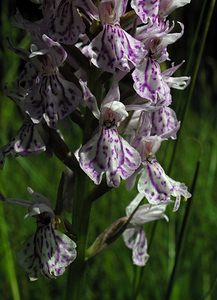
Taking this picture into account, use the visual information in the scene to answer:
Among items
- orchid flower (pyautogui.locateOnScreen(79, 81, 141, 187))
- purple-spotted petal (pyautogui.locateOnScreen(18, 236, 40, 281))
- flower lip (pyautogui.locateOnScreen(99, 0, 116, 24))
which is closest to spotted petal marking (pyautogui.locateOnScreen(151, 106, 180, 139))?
orchid flower (pyautogui.locateOnScreen(79, 81, 141, 187))

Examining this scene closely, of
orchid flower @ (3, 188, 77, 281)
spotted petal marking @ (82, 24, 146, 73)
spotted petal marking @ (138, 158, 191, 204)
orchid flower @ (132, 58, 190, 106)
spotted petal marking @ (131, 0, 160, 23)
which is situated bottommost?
orchid flower @ (3, 188, 77, 281)

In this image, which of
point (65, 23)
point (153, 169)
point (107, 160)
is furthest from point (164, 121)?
point (65, 23)

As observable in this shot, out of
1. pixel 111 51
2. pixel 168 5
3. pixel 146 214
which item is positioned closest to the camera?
pixel 111 51

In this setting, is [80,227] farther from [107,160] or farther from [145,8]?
[145,8]

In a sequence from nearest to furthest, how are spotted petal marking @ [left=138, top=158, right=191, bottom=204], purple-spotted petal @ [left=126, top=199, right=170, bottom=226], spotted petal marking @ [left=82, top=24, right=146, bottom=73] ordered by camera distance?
1. spotted petal marking @ [left=82, top=24, right=146, bottom=73]
2. spotted petal marking @ [left=138, top=158, right=191, bottom=204]
3. purple-spotted petal @ [left=126, top=199, right=170, bottom=226]

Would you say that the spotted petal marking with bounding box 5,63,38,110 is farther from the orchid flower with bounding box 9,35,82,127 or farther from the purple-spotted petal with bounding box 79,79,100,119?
the purple-spotted petal with bounding box 79,79,100,119

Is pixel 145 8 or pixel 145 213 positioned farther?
pixel 145 213

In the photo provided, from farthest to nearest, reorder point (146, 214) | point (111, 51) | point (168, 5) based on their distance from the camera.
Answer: point (146, 214) → point (168, 5) → point (111, 51)
